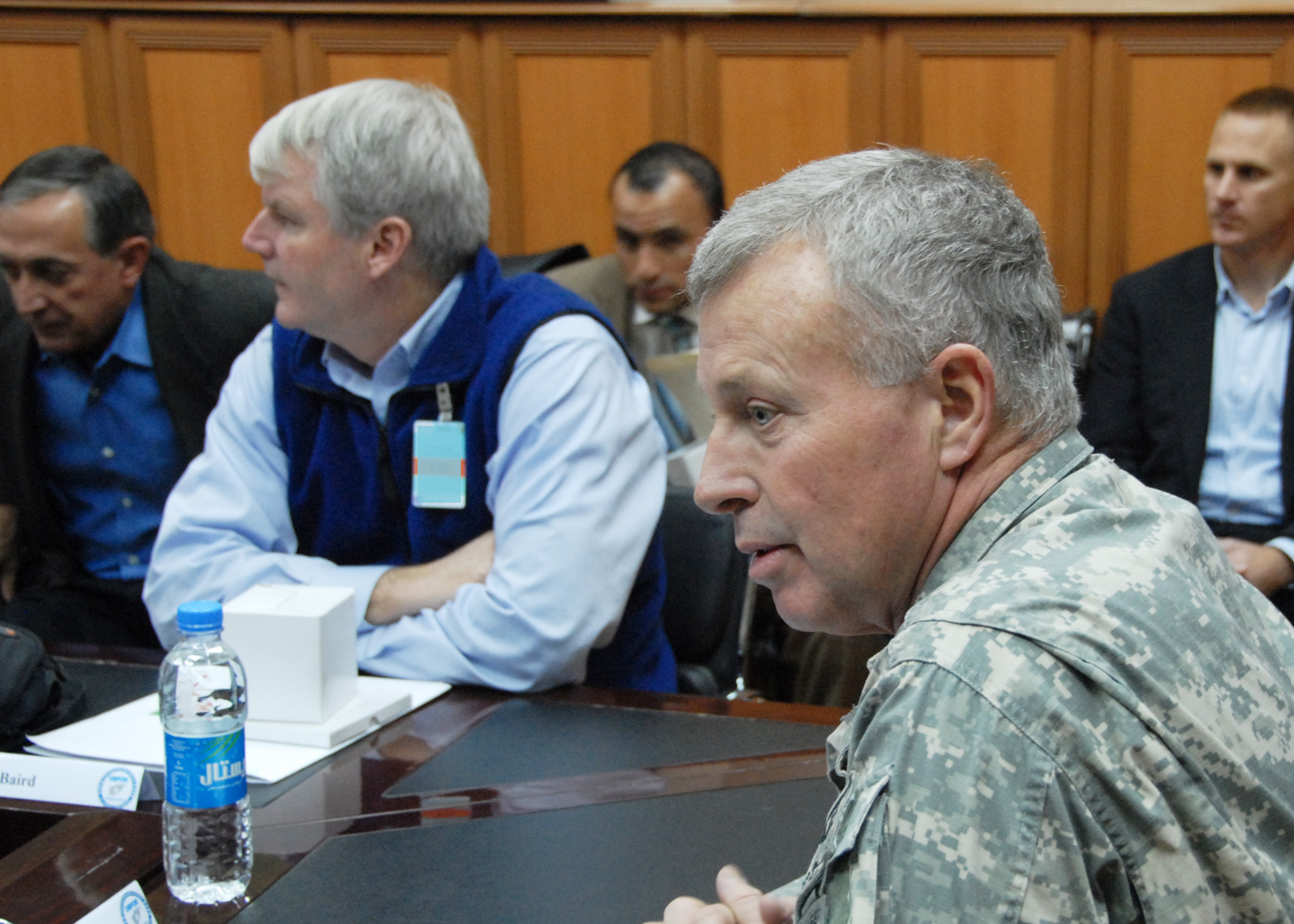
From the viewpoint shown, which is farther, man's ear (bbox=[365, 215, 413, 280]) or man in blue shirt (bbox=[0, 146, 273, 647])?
man in blue shirt (bbox=[0, 146, 273, 647])

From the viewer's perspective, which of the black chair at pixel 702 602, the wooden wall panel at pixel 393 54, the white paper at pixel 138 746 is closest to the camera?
the white paper at pixel 138 746

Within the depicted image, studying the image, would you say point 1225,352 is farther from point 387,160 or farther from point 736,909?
point 736,909

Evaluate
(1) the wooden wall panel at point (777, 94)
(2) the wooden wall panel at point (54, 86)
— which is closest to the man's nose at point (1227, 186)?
(1) the wooden wall panel at point (777, 94)

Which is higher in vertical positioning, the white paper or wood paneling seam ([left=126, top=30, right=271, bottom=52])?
wood paneling seam ([left=126, top=30, right=271, bottom=52])

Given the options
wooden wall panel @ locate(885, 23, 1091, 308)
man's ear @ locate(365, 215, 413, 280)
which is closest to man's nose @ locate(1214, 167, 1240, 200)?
wooden wall panel @ locate(885, 23, 1091, 308)

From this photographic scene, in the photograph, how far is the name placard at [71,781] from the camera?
1.29m

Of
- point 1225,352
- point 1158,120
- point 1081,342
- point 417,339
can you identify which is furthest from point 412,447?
point 1158,120

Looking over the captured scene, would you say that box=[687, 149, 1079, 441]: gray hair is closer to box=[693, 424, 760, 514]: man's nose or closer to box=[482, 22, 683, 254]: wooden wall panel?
box=[693, 424, 760, 514]: man's nose

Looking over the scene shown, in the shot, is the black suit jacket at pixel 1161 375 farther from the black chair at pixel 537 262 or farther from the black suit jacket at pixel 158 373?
the black suit jacket at pixel 158 373

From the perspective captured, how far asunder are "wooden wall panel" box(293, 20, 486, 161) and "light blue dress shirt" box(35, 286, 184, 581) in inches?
71.6

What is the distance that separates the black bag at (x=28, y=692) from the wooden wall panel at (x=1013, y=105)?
325 centimetres

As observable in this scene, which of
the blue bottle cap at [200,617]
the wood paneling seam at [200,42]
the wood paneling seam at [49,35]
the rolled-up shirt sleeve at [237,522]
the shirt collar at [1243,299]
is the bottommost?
the rolled-up shirt sleeve at [237,522]

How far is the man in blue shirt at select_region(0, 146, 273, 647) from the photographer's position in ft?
8.63

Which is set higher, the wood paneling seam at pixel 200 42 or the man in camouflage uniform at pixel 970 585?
the wood paneling seam at pixel 200 42
